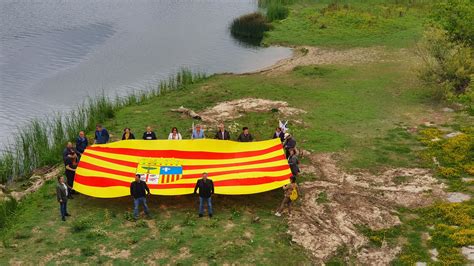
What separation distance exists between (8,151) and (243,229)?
13.1m

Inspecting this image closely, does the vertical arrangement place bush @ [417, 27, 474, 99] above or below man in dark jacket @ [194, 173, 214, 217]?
above

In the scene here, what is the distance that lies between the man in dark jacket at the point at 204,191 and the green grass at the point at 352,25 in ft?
94.7

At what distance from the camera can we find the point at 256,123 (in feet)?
84.5

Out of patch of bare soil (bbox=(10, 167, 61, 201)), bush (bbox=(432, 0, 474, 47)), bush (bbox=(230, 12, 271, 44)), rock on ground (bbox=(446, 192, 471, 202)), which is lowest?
patch of bare soil (bbox=(10, 167, 61, 201))

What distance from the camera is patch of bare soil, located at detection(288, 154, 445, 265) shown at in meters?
15.6

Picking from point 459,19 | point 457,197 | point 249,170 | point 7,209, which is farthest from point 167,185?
point 459,19

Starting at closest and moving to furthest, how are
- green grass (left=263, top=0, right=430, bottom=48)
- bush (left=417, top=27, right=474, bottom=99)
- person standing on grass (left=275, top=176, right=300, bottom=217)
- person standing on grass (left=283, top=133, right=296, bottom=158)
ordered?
person standing on grass (left=275, top=176, right=300, bottom=217)
person standing on grass (left=283, top=133, right=296, bottom=158)
bush (left=417, top=27, right=474, bottom=99)
green grass (left=263, top=0, right=430, bottom=48)

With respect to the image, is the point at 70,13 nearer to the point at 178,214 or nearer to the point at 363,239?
the point at 178,214

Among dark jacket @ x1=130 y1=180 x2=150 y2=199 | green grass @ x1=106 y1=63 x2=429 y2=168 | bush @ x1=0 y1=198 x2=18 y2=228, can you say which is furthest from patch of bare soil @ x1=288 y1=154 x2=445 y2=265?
bush @ x1=0 y1=198 x2=18 y2=228

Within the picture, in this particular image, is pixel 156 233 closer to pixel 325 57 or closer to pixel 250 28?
pixel 325 57

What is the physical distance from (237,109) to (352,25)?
80.2 feet

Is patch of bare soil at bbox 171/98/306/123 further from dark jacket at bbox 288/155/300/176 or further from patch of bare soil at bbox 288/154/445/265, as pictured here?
dark jacket at bbox 288/155/300/176

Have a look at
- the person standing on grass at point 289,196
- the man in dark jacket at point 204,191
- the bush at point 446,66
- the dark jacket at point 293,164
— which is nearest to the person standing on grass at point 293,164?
the dark jacket at point 293,164

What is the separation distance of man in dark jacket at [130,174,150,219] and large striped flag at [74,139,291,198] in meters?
0.76
